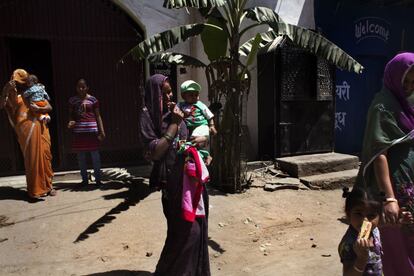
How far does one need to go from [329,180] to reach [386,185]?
4.50 m

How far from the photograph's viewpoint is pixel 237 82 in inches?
225

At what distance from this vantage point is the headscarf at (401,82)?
224 cm

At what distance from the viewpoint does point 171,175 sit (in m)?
2.77

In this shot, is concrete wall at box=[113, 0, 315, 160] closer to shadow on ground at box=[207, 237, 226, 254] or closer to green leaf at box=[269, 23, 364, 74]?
green leaf at box=[269, 23, 364, 74]

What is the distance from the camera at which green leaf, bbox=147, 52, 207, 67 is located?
5824 millimetres

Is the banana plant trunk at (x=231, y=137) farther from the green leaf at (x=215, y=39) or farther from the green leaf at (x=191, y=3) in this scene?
the green leaf at (x=191, y=3)

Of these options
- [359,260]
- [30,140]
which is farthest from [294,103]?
[359,260]

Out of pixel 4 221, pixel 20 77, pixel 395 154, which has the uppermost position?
pixel 20 77

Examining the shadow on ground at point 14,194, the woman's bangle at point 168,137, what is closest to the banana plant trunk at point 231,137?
the shadow on ground at point 14,194

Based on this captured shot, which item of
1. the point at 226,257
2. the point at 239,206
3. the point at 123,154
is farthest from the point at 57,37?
the point at 226,257

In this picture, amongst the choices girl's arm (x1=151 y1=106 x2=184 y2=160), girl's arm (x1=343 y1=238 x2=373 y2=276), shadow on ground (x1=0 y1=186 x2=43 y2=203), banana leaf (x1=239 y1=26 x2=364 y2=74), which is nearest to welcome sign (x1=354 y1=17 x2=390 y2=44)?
banana leaf (x1=239 y1=26 x2=364 y2=74)

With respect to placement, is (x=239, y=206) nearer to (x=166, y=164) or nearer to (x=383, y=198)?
(x=166, y=164)

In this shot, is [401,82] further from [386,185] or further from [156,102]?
[156,102]

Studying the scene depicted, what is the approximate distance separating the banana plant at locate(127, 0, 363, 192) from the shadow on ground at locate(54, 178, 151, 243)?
1.23 meters
